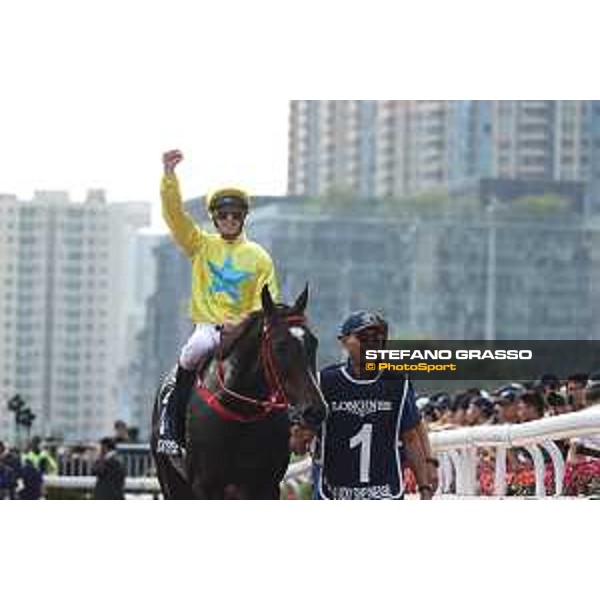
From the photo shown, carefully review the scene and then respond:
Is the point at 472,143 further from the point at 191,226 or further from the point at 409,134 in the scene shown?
the point at 191,226

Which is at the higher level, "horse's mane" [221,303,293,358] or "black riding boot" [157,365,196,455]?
"horse's mane" [221,303,293,358]

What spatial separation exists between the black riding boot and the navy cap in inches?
33.3

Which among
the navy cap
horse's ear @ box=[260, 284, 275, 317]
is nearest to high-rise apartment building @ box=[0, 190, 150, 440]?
horse's ear @ box=[260, 284, 275, 317]

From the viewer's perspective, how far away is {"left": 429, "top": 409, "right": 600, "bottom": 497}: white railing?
17641 millimetres

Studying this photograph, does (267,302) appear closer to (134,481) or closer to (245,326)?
(245,326)

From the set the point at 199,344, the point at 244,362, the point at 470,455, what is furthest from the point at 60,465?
the point at 470,455

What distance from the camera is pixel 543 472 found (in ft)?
58.2

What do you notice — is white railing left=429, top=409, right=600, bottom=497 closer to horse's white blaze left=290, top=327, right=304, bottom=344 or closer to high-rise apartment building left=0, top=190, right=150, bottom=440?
horse's white blaze left=290, top=327, right=304, bottom=344

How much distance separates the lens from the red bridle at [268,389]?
17328 mm
